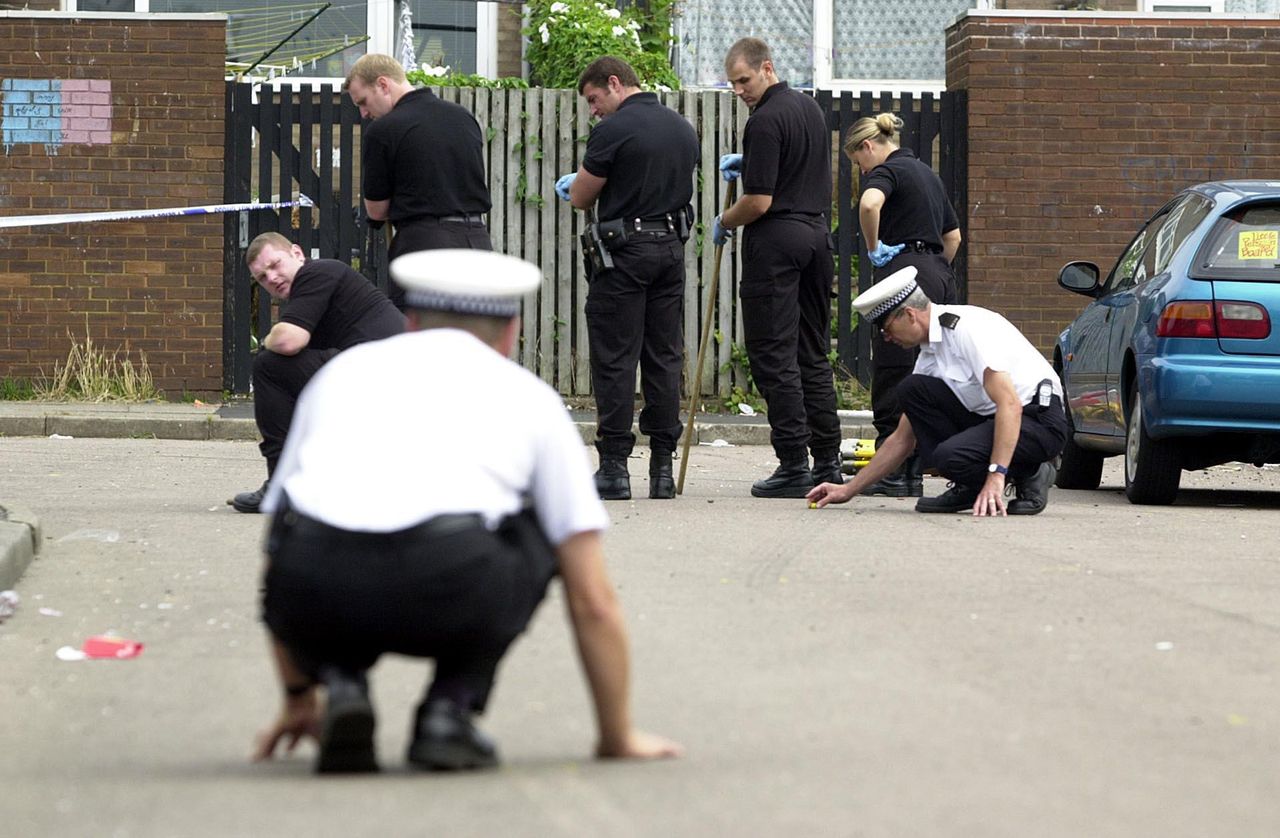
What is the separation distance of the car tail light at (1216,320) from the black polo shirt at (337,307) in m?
3.59

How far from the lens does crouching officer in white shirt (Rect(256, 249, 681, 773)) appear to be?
395 centimetres

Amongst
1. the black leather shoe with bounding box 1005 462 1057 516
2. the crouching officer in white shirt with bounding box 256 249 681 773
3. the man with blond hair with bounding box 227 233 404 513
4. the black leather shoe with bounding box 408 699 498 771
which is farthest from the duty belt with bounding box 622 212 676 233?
the black leather shoe with bounding box 408 699 498 771

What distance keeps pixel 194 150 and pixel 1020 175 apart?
636 cm

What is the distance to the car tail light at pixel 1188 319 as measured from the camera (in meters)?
9.69

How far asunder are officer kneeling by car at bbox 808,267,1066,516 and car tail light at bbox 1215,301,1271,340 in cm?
88

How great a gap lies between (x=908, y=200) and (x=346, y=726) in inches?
270

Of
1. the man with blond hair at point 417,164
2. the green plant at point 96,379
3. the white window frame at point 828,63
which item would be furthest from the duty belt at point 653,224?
the white window frame at point 828,63

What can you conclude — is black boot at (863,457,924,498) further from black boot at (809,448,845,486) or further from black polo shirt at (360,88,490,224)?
black polo shirt at (360,88,490,224)

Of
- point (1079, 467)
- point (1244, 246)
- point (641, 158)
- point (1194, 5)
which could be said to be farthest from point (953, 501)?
point (1194, 5)

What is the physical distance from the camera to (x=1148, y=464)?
33.1ft

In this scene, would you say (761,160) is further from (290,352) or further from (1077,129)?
(1077,129)

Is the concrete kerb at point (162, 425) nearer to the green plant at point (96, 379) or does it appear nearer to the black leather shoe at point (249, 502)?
the green plant at point (96, 379)

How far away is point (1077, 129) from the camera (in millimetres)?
16484

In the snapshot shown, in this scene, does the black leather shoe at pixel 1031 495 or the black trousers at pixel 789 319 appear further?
the black trousers at pixel 789 319
